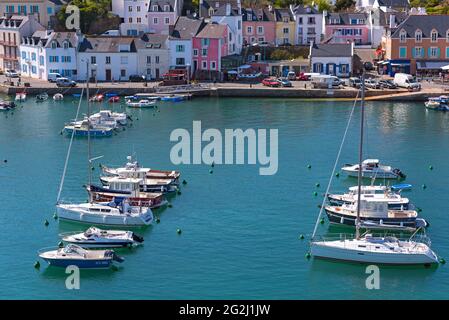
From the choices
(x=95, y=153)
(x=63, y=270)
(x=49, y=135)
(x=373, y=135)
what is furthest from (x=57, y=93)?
(x=63, y=270)

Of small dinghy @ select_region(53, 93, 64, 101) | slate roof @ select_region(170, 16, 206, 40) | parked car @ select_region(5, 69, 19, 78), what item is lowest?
small dinghy @ select_region(53, 93, 64, 101)

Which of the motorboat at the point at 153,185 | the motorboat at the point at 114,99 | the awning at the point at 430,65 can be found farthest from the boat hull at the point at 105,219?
the awning at the point at 430,65

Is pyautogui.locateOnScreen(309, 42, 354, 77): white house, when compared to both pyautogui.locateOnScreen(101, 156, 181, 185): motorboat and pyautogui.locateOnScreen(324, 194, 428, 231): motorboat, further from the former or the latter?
pyautogui.locateOnScreen(324, 194, 428, 231): motorboat

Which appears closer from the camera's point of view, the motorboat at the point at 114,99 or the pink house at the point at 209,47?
the motorboat at the point at 114,99

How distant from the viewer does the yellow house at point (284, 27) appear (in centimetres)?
7044

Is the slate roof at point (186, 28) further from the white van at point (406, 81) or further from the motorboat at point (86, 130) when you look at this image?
the motorboat at point (86, 130)

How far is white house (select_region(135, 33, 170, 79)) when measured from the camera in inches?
2544

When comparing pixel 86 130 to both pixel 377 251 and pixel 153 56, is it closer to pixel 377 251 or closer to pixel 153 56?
pixel 153 56

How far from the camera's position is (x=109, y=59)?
64750 mm

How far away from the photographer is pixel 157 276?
27.2 metres

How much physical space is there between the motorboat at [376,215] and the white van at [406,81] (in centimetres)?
2930

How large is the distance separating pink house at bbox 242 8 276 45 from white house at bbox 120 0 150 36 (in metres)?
7.11

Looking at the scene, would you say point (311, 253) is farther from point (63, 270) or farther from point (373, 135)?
point (373, 135)

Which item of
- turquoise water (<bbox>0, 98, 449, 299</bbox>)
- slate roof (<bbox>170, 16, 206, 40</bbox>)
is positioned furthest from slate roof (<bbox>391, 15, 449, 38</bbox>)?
slate roof (<bbox>170, 16, 206, 40</bbox>)
